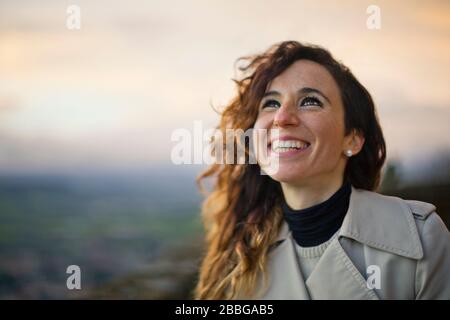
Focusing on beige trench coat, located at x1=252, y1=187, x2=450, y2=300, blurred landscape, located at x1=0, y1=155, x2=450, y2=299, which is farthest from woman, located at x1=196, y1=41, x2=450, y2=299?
blurred landscape, located at x1=0, y1=155, x2=450, y2=299

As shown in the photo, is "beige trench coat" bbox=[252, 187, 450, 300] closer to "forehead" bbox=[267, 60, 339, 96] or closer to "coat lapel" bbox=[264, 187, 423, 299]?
"coat lapel" bbox=[264, 187, 423, 299]

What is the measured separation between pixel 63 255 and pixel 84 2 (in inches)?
40.9

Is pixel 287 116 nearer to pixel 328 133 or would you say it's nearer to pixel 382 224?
pixel 328 133

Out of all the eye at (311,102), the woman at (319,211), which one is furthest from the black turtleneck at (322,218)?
the eye at (311,102)

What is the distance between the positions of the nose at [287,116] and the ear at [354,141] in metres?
0.22

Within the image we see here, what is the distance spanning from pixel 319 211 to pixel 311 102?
1.31 feet

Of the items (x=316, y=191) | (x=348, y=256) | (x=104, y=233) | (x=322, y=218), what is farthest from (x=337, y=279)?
(x=104, y=233)

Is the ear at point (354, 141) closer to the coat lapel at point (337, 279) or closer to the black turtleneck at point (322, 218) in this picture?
the black turtleneck at point (322, 218)

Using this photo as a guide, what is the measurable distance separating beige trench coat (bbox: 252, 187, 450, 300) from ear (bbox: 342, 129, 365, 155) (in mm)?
163

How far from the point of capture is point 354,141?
207cm

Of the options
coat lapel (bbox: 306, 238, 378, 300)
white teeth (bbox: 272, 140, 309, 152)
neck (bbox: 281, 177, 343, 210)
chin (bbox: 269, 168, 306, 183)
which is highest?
white teeth (bbox: 272, 140, 309, 152)

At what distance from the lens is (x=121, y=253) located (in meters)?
2.28

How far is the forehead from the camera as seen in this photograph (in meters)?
2.00

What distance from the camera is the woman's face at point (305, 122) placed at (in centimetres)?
199
